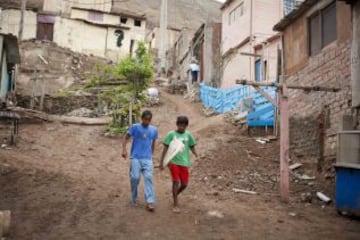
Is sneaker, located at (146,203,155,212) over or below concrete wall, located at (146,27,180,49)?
below

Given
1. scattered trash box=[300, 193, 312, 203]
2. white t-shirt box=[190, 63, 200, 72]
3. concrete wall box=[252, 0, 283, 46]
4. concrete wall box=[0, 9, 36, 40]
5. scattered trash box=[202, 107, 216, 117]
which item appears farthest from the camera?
concrete wall box=[0, 9, 36, 40]

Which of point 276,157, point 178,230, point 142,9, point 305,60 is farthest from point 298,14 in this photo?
point 142,9

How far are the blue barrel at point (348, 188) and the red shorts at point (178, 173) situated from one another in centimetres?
263

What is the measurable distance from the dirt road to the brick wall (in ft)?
3.12

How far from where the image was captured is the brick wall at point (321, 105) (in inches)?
375

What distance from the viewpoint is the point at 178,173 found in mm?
6406

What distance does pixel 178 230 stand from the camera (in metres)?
5.62

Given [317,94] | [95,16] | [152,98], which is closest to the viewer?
[317,94]

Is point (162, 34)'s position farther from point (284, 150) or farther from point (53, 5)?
point (284, 150)

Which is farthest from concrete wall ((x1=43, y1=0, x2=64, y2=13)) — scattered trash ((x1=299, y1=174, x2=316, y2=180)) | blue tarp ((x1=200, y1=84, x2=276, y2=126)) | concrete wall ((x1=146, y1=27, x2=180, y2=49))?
scattered trash ((x1=299, y1=174, x2=316, y2=180))

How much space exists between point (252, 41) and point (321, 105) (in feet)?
39.8

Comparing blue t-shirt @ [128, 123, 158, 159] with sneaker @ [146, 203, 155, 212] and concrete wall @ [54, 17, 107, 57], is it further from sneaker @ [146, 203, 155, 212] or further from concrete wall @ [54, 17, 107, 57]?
concrete wall @ [54, 17, 107, 57]

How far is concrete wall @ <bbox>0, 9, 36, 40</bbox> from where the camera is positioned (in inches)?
1320

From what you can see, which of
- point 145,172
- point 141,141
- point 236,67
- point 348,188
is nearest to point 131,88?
point 236,67
